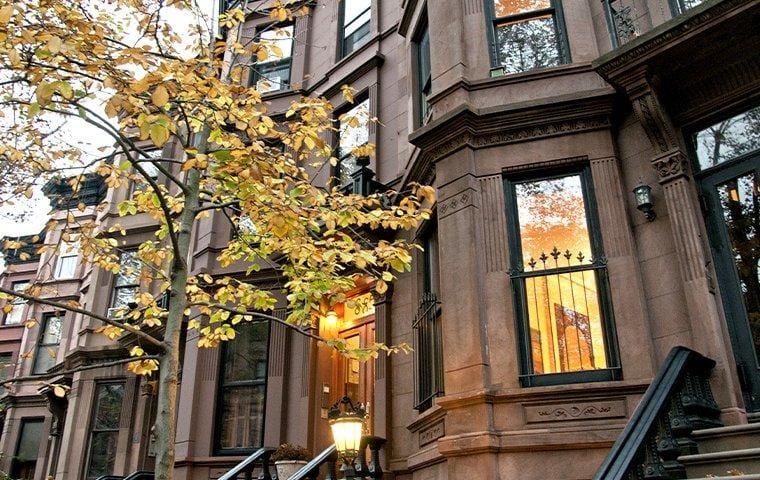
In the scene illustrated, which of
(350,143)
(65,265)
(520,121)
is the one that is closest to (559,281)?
(520,121)

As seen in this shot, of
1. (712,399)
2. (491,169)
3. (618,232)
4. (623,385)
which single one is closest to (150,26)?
(491,169)

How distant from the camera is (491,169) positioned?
24.6ft

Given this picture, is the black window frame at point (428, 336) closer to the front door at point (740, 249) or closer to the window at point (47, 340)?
the front door at point (740, 249)

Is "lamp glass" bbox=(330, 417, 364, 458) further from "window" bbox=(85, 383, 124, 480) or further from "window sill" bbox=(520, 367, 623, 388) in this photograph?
"window" bbox=(85, 383, 124, 480)

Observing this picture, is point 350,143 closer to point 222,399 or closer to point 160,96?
point 222,399

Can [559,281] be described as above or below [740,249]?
below

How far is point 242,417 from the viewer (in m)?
11.4

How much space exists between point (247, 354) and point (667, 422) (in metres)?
8.46

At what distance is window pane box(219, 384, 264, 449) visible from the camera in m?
11.1

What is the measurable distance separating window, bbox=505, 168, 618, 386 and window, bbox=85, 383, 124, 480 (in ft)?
41.8

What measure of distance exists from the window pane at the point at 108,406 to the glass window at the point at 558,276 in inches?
510

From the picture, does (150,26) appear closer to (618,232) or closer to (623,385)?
(618,232)

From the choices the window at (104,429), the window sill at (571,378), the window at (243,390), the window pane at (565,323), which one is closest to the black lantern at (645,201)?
the window pane at (565,323)

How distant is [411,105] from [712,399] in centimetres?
636
